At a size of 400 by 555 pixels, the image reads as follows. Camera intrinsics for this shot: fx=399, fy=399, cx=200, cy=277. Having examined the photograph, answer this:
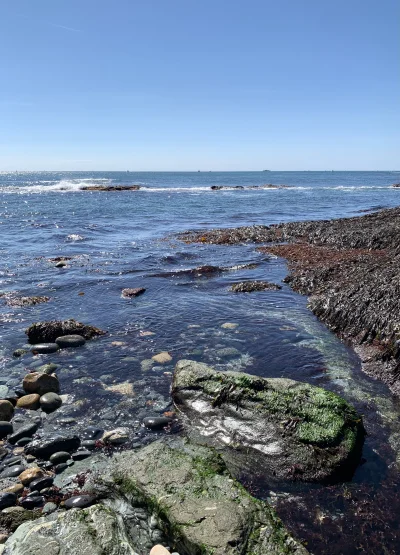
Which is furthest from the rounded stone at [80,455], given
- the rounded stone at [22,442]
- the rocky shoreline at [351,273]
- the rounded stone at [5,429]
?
the rocky shoreline at [351,273]

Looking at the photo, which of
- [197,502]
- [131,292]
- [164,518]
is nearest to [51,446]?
[164,518]

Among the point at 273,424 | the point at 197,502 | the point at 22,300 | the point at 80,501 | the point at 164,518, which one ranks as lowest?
the point at 22,300

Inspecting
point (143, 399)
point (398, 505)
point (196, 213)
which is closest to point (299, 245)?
point (143, 399)

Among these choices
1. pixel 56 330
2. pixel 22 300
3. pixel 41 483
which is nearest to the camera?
pixel 41 483

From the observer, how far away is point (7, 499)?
619 cm

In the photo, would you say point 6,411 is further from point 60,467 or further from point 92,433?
point 60,467

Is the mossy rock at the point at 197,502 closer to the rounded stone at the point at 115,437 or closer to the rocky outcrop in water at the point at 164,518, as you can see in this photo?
the rocky outcrop in water at the point at 164,518

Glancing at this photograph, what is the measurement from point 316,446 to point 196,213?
154 feet

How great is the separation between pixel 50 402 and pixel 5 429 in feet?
3.62

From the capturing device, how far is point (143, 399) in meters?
9.23

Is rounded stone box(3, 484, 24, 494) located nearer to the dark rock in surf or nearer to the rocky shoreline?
the rocky shoreline

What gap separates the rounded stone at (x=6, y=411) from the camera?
8.48m

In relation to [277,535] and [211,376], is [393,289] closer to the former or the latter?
[211,376]

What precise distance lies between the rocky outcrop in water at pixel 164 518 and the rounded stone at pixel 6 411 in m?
3.13
